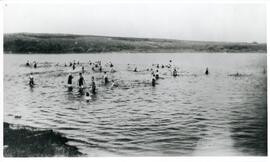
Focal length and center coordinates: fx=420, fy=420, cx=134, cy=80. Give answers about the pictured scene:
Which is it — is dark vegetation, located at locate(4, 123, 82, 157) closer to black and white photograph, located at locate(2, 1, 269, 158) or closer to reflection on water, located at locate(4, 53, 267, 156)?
black and white photograph, located at locate(2, 1, 269, 158)

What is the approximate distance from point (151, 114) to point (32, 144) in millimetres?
6229

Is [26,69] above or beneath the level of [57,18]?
beneath

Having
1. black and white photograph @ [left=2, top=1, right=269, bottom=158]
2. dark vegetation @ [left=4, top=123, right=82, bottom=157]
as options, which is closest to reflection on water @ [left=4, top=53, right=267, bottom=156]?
black and white photograph @ [left=2, top=1, right=269, bottom=158]

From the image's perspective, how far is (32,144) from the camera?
478 inches

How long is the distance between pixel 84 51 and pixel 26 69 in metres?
5.10

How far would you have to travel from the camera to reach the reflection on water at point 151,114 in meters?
12.9

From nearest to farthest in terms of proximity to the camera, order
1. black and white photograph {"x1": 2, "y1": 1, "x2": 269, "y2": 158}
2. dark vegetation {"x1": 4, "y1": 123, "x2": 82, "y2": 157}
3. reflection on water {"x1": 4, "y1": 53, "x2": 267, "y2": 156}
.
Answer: dark vegetation {"x1": 4, "y1": 123, "x2": 82, "y2": 157} < black and white photograph {"x1": 2, "y1": 1, "x2": 269, "y2": 158} < reflection on water {"x1": 4, "y1": 53, "x2": 267, "y2": 156}

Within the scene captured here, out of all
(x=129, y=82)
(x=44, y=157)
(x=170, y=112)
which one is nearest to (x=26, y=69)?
(x=129, y=82)

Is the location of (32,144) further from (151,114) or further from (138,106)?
(138,106)

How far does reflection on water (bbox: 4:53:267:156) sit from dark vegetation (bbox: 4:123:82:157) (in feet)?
1.54

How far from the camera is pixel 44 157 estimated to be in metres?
11.8

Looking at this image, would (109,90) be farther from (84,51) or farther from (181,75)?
(84,51)

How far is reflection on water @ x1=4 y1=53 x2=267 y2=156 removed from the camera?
42.2 feet

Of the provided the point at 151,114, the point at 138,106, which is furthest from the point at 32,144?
the point at 138,106
